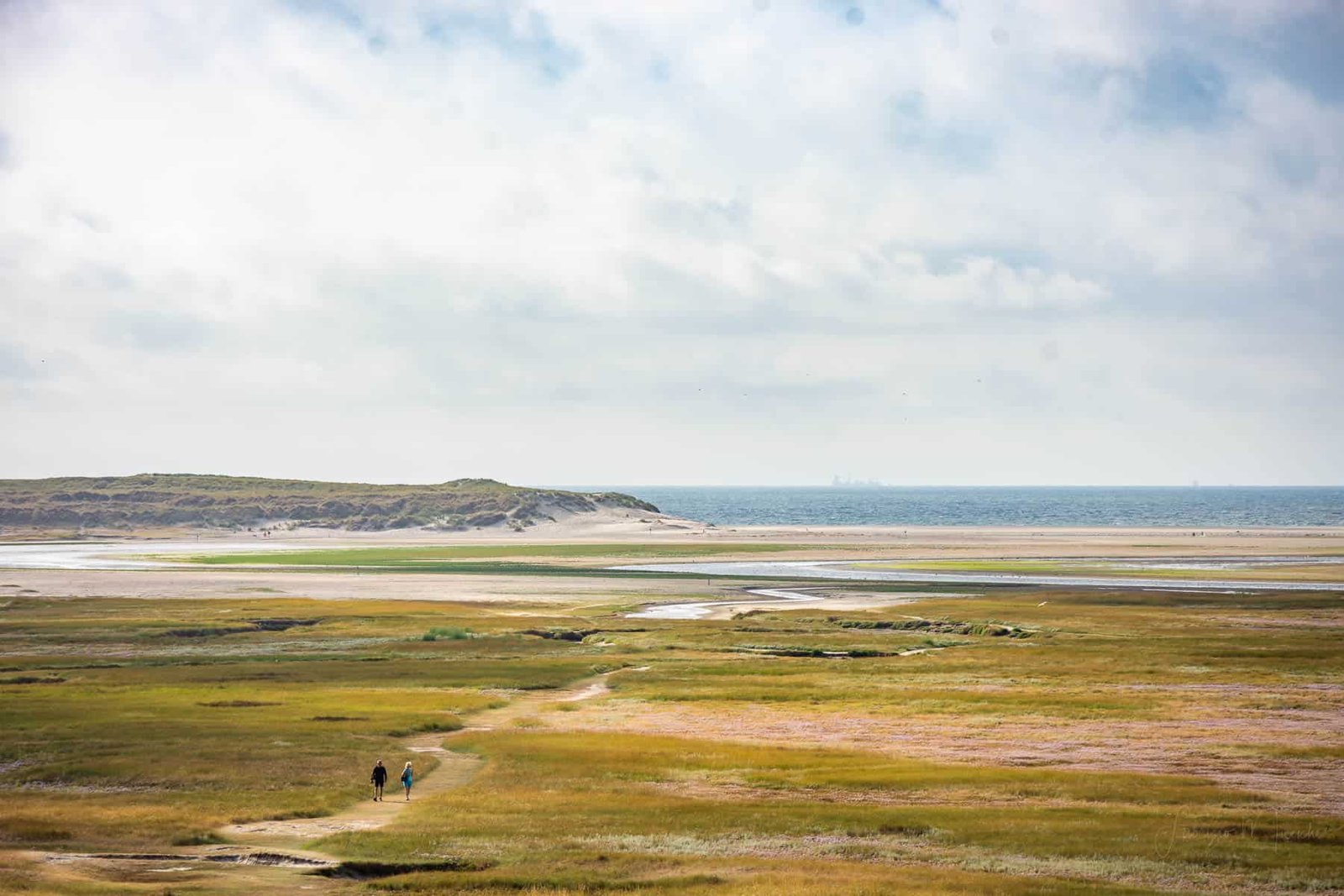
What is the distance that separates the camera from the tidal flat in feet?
111

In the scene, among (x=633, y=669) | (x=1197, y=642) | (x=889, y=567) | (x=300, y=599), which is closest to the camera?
(x=633, y=669)

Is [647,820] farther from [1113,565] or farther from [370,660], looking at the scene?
[1113,565]

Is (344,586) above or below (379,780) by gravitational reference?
above

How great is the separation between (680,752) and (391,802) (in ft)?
40.7

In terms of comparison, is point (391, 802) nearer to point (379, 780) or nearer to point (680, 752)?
point (379, 780)

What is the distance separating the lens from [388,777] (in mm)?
45781

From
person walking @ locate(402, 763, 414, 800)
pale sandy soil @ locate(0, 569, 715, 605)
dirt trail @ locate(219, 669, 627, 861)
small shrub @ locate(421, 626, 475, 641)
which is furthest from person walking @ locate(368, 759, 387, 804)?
pale sandy soil @ locate(0, 569, 715, 605)

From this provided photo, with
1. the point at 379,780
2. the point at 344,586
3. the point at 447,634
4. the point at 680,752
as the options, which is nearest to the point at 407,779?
the point at 379,780

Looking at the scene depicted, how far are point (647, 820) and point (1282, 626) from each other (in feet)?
Answer: 219

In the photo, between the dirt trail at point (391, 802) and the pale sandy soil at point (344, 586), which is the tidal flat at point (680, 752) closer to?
the dirt trail at point (391, 802)

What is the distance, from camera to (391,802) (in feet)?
139

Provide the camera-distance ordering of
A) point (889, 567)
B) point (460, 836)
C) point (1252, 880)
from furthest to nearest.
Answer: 1. point (889, 567)
2. point (460, 836)
3. point (1252, 880)

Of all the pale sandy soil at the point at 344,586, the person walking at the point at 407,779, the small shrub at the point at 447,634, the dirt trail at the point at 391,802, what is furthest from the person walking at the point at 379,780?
the pale sandy soil at the point at 344,586

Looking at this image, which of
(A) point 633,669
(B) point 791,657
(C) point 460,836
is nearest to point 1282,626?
(B) point 791,657
